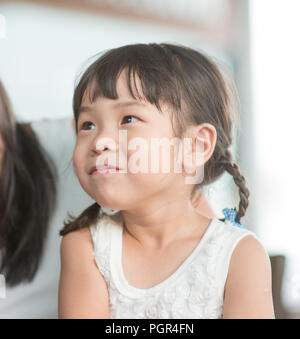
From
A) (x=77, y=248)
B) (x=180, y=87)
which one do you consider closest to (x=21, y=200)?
(x=77, y=248)

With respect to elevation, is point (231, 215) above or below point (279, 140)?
below

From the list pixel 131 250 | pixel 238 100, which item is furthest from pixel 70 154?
pixel 238 100

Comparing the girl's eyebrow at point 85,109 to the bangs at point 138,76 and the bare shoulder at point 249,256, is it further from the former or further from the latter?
the bare shoulder at point 249,256

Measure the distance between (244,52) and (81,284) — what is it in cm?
49

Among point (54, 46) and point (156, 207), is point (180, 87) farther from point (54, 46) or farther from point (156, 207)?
point (54, 46)

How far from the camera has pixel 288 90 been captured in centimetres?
76

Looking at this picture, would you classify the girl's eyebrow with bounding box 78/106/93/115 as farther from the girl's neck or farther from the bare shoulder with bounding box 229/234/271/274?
the bare shoulder with bounding box 229/234/271/274

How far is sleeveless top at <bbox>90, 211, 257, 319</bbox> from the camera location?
690 mm

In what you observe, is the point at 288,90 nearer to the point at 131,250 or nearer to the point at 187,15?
the point at 187,15

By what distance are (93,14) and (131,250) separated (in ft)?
1.44

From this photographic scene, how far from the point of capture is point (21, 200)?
0.88 m

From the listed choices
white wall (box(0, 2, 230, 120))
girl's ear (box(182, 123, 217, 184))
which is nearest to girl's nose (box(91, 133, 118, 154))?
girl's ear (box(182, 123, 217, 184))

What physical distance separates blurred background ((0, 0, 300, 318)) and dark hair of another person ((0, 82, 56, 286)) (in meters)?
0.15
